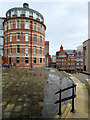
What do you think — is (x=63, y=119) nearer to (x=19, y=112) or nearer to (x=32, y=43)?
(x=19, y=112)

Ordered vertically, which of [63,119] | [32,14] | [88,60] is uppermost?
[32,14]

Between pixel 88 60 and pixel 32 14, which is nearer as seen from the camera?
pixel 88 60

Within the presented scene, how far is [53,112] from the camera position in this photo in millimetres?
3045

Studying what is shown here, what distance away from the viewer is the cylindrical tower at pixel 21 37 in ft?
57.3

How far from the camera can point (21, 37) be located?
1761 centimetres

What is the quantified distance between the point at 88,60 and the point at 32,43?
558 inches

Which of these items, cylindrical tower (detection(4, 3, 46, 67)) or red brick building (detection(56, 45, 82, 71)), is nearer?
cylindrical tower (detection(4, 3, 46, 67))

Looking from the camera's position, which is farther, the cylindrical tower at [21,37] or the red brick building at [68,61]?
the red brick building at [68,61]

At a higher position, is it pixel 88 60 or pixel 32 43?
A: pixel 32 43

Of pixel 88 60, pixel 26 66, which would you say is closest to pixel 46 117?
pixel 88 60

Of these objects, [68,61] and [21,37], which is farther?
[68,61]

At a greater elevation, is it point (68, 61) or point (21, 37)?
point (21, 37)

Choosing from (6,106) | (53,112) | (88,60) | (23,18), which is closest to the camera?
(53,112)

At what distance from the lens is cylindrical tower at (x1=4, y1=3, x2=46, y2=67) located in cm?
1747
